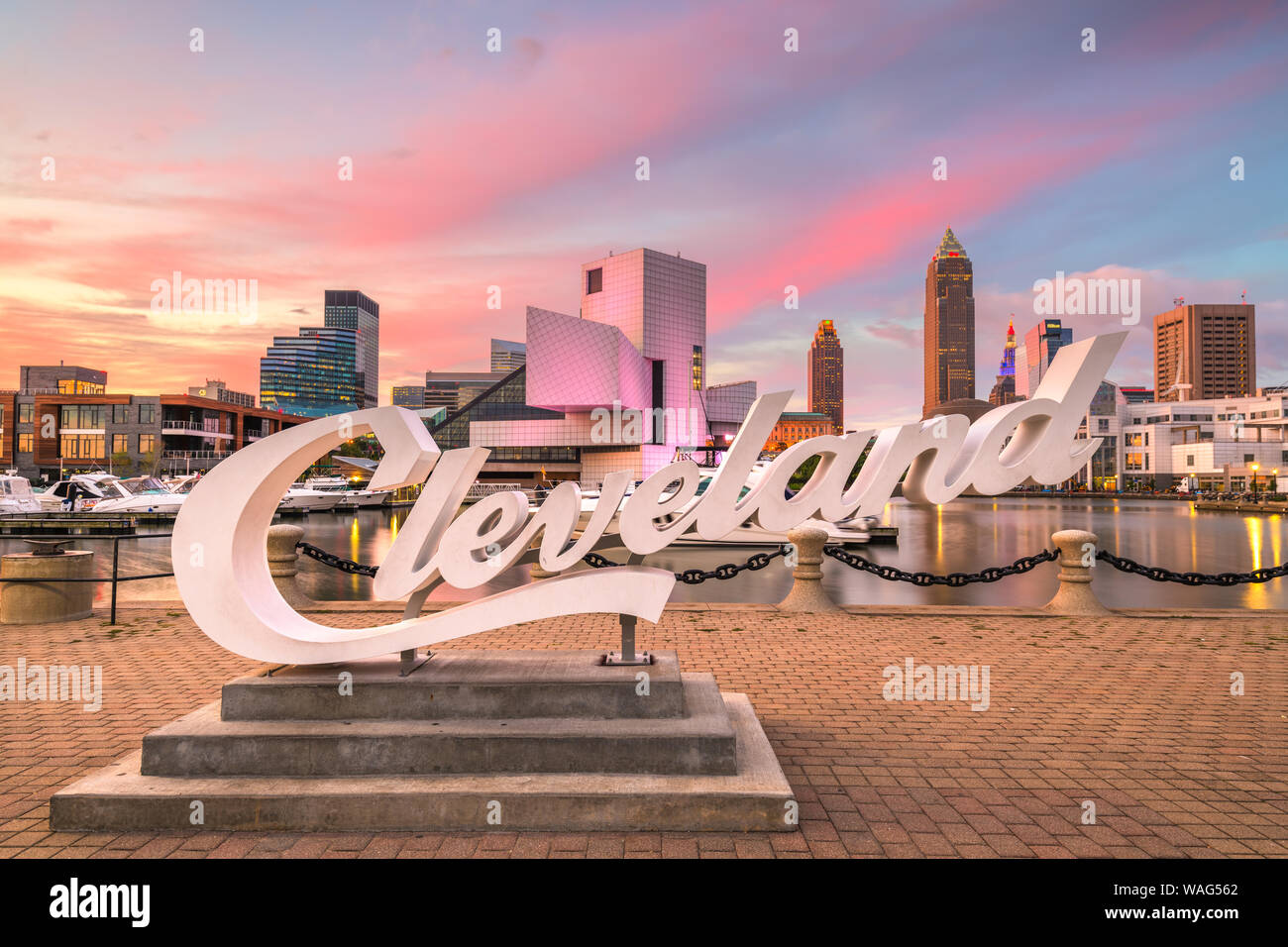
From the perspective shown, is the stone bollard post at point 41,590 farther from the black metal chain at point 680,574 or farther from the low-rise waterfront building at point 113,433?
the low-rise waterfront building at point 113,433

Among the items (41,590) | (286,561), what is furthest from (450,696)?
(41,590)

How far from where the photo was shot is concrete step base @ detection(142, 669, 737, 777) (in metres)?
4.29

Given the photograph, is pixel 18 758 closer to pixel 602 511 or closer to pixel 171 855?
pixel 171 855

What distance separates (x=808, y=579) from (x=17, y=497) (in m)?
44.7

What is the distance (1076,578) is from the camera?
1085 centimetres

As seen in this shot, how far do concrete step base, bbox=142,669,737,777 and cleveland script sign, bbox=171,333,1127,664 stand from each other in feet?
1.91

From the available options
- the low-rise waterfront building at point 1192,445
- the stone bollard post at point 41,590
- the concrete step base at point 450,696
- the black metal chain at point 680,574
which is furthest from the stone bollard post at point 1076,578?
the low-rise waterfront building at point 1192,445

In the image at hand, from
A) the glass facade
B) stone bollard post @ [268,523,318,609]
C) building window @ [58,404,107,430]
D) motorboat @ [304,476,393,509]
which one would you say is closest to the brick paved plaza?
stone bollard post @ [268,523,318,609]

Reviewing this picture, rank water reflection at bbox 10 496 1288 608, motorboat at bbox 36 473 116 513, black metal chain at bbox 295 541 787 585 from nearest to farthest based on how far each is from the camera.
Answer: black metal chain at bbox 295 541 787 585
water reflection at bbox 10 496 1288 608
motorboat at bbox 36 473 116 513

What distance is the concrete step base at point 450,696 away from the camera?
461 centimetres

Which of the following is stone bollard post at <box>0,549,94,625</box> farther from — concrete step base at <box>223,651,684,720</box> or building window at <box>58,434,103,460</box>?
A: building window at <box>58,434,103,460</box>

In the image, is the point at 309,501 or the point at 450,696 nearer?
the point at 450,696

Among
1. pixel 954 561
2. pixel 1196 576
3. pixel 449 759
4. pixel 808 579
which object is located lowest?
pixel 954 561

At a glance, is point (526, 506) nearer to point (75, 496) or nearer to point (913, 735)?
point (913, 735)
